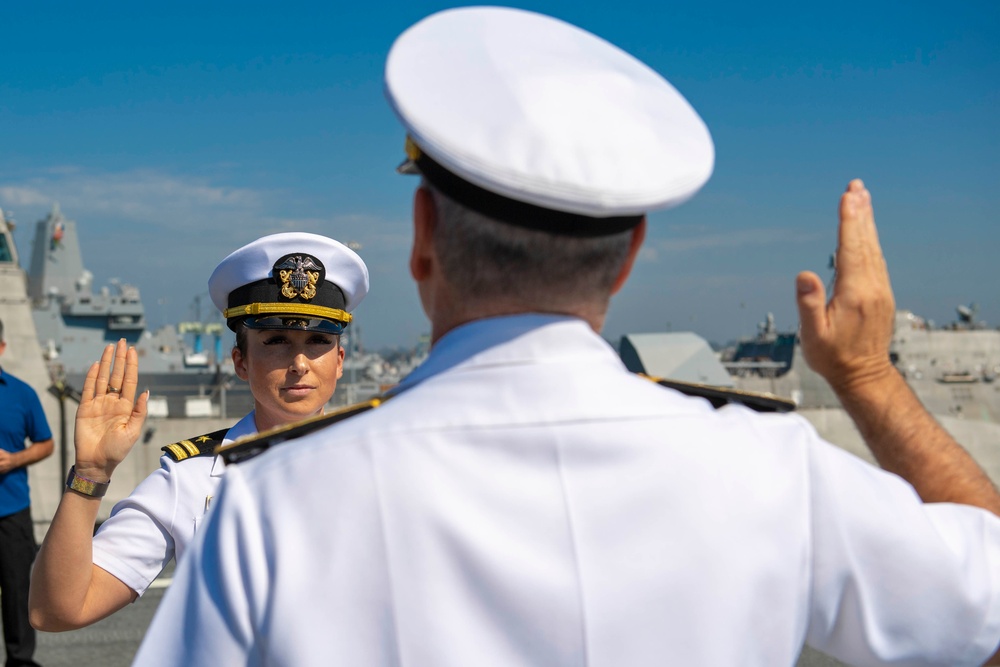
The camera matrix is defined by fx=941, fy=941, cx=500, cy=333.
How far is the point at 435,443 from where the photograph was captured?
1239mm

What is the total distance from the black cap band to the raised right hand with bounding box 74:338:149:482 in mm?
1129

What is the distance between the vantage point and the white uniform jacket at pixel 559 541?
1192mm

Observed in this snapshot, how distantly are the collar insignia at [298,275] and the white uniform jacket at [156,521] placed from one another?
63cm

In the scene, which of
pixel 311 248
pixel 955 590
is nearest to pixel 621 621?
pixel 955 590

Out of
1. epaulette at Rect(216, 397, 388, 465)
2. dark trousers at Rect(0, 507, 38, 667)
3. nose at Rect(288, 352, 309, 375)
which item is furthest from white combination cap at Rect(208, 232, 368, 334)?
dark trousers at Rect(0, 507, 38, 667)

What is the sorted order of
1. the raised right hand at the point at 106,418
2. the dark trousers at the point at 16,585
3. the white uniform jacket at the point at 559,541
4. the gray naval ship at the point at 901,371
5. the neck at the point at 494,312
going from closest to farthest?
the white uniform jacket at the point at 559,541 → the neck at the point at 494,312 → the raised right hand at the point at 106,418 → the dark trousers at the point at 16,585 → the gray naval ship at the point at 901,371

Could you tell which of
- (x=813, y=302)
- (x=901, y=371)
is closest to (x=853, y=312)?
(x=813, y=302)

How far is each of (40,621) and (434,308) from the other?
159 cm

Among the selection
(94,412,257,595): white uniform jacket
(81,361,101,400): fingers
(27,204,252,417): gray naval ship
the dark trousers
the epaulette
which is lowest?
the dark trousers

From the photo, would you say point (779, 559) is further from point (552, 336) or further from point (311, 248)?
point (311, 248)

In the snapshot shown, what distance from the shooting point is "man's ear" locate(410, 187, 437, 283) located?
1333mm

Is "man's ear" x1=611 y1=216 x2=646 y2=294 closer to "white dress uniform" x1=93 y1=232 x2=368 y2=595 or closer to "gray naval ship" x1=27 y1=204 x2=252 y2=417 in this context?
"white dress uniform" x1=93 y1=232 x2=368 y2=595

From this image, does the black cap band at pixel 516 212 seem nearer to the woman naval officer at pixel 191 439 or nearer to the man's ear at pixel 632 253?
the man's ear at pixel 632 253

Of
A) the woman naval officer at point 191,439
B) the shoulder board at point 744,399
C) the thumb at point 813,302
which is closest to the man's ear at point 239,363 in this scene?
the woman naval officer at point 191,439
